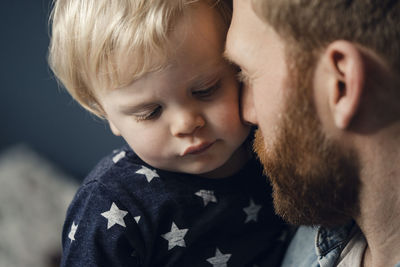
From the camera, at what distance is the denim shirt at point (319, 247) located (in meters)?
1.04

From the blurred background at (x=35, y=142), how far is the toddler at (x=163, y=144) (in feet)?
3.78

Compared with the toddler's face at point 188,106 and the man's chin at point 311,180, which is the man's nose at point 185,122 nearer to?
the toddler's face at point 188,106

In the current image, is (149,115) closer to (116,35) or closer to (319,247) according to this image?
(116,35)

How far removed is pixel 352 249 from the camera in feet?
3.42

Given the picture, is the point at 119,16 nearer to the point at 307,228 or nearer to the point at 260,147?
the point at 260,147

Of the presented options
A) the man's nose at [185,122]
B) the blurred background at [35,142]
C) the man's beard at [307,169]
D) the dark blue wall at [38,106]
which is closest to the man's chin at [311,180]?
the man's beard at [307,169]

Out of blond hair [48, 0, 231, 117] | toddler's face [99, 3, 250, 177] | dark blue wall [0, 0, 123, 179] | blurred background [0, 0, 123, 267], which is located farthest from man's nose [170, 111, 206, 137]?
dark blue wall [0, 0, 123, 179]

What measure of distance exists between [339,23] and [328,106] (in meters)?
0.14

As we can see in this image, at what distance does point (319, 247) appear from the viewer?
1054 millimetres

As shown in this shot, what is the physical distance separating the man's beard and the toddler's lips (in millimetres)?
97

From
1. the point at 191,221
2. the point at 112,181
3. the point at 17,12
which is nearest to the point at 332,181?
the point at 191,221

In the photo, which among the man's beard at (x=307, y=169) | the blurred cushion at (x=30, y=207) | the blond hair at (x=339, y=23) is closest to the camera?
the blond hair at (x=339, y=23)

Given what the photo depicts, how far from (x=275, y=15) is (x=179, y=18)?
0.68 feet

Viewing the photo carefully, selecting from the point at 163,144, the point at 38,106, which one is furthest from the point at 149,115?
the point at 38,106
